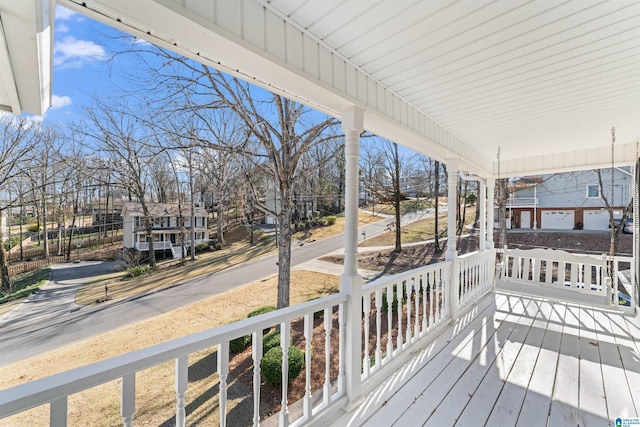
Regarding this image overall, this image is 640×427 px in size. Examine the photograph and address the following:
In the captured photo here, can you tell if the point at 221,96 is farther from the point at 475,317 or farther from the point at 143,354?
the point at 475,317

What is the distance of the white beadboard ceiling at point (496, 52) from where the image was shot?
1.50 metres

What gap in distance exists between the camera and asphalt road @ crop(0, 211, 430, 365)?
686 centimetres

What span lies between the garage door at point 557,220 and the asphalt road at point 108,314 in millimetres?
13728

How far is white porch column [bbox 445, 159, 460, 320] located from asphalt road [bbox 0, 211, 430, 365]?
7.92 metres

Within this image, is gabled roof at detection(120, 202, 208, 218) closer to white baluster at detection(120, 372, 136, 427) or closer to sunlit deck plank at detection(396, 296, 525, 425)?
sunlit deck plank at detection(396, 296, 525, 425)

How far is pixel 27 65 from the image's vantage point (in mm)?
1201

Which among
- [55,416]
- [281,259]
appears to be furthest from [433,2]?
[281,259]

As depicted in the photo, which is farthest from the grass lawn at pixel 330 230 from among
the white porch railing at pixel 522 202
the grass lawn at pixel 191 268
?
the white porch railing at pixel 522 202

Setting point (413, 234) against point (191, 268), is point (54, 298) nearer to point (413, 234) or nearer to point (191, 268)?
point (191, 268)

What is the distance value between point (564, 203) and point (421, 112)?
1702 cm

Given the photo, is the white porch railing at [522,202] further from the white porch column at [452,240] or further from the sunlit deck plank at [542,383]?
the sunlit deck plank at [542,383]

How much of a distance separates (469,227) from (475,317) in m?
12.6

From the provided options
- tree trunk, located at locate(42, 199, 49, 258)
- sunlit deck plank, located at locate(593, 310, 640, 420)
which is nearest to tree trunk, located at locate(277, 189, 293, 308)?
sunlit deck plank, located at locate(593, 310, 640, 420)

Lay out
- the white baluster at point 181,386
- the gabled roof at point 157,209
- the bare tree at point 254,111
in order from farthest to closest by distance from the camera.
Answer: the gabled roof at point 157,209 → the bare tree at point 254,111 → the white baluster at point 181,386
